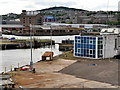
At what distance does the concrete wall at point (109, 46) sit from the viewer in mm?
24406

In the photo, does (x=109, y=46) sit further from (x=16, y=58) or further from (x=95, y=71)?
(x=16, y=58)

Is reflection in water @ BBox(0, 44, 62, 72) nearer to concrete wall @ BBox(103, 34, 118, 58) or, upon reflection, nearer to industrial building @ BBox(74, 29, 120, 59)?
industrial building @ BBox(74, 29, 120, 59)

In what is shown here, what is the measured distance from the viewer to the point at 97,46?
24078mm

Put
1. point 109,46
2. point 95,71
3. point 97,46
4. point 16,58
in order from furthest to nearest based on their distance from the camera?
1. point 16,58
2. point 109,46
3. point 97,46
4. point 95,71

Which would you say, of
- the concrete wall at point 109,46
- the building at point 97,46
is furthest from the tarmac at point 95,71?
the concrete wall at point 109,46

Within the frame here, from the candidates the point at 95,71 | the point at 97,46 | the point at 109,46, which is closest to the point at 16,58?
the point at 97,46

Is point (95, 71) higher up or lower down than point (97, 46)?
lower down

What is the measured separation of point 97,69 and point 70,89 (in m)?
6.36

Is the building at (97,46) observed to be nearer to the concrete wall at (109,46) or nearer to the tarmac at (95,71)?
the concrete wall at (109,46)

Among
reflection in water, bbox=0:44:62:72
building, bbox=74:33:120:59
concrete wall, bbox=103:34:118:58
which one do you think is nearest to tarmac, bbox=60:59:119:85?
building, bbox=74:33:120:59

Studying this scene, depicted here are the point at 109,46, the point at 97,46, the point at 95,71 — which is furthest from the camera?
the point at 109,46

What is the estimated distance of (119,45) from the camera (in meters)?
26.1

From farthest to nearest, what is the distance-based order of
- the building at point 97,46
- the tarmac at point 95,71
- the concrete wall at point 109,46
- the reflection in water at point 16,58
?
the reflection in water at point 16,58 → the concrete wall at point 109,46 → the building at point 97,46 → the tarmac at point 95,71

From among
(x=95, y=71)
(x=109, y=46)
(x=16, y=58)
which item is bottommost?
(x=16, y=58)
